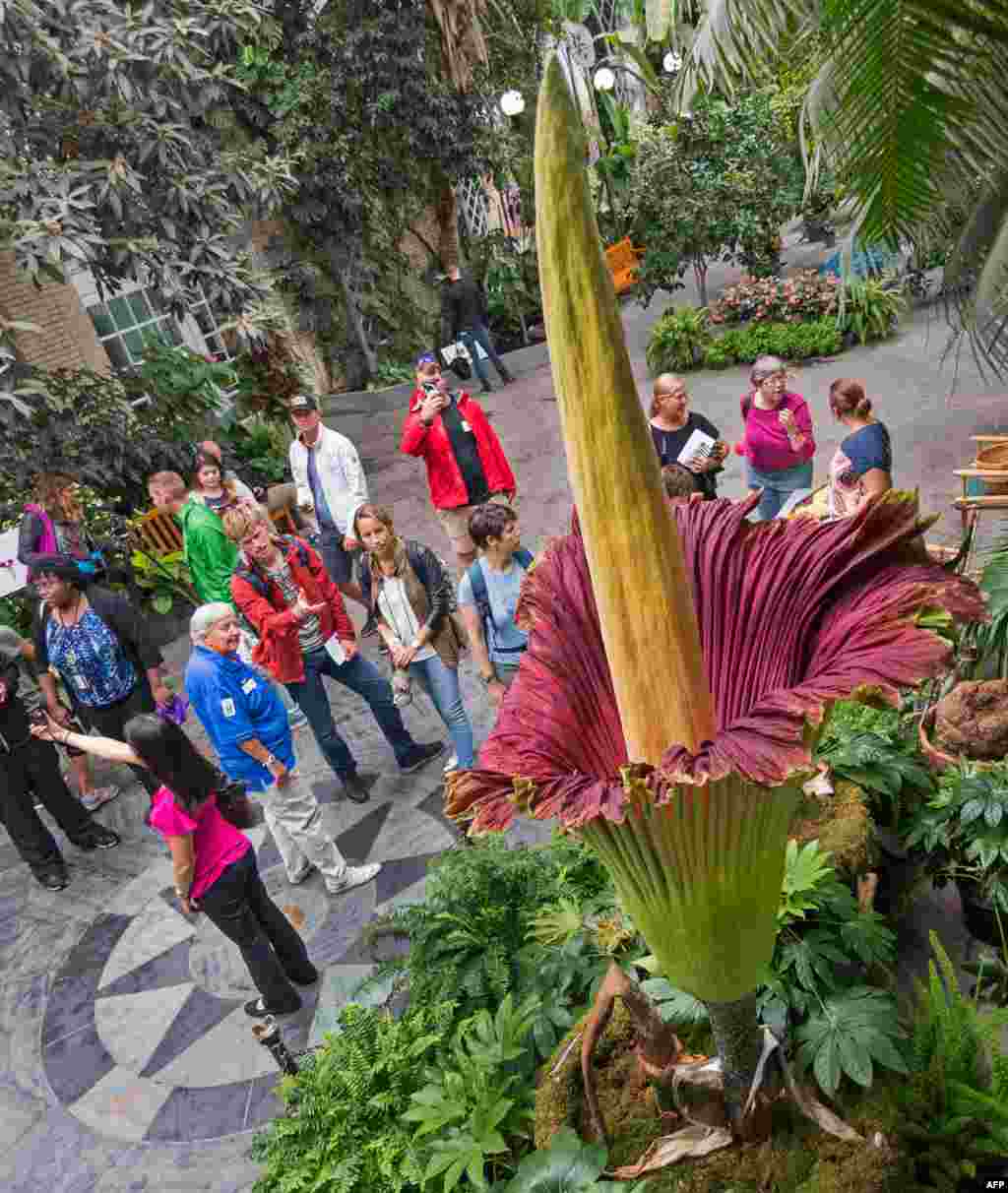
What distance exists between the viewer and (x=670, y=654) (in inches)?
43.9

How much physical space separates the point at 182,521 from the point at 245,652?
3.24ft

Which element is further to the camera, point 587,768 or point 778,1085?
point 778,1085

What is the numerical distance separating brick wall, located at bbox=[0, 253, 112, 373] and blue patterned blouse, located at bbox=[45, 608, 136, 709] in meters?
4.45

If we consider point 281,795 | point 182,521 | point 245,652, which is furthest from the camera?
point 182,521

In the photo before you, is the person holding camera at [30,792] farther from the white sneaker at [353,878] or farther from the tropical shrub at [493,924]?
the tropical shrub at [493,924]

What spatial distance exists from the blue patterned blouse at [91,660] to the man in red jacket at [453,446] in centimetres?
168

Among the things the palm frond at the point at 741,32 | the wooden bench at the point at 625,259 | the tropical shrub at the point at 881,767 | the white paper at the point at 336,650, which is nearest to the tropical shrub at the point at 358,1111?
the tropical shrub at the point at 881,767

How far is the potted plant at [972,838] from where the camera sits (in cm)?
249

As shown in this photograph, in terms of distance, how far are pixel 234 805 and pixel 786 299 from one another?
26.5 feet

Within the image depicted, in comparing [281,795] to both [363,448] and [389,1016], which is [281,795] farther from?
[363,448]

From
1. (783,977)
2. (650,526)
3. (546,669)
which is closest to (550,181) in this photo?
(650,526)

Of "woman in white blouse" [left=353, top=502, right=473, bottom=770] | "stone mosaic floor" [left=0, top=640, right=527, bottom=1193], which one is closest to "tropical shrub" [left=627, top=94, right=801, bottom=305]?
"stone mosaic floor" [left=0, top=640, right=527, bottom=1193]

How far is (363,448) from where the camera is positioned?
9.66 m

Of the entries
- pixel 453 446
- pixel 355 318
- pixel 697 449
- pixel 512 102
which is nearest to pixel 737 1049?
pixel 697 449
